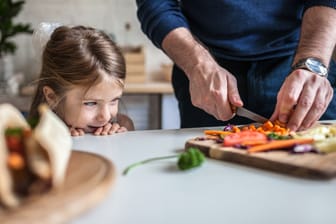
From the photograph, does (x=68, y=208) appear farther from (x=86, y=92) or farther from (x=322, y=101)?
(x=86, y=92)

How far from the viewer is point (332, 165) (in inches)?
24.7

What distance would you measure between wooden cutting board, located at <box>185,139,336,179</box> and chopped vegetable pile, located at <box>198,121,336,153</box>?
11mm

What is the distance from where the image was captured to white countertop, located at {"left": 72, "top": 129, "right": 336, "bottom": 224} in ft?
1.60

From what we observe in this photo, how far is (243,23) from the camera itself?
1177 millimetres

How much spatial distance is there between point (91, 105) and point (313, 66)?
1.87 ft

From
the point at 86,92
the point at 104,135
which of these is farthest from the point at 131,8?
the point at 104,135

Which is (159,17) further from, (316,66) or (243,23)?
(316,66)

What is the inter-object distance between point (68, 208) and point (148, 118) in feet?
7.93

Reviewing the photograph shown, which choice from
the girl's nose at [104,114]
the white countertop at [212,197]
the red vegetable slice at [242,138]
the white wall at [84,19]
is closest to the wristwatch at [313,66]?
the red vegetable slice at [242,138]

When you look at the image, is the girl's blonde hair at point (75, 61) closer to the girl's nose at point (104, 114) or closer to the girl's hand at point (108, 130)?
the girl's nose at point (104, 114)

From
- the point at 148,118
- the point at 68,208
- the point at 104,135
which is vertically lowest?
the point at 148,118

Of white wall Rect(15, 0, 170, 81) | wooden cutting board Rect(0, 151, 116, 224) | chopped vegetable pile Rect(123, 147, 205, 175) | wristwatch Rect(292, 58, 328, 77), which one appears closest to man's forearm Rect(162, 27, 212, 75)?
wristwatch Rect(292, 58, 328, 77)

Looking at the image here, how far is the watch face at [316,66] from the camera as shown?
97 centimetres

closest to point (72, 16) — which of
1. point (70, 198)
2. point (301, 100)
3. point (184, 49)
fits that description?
point (184, 49)
